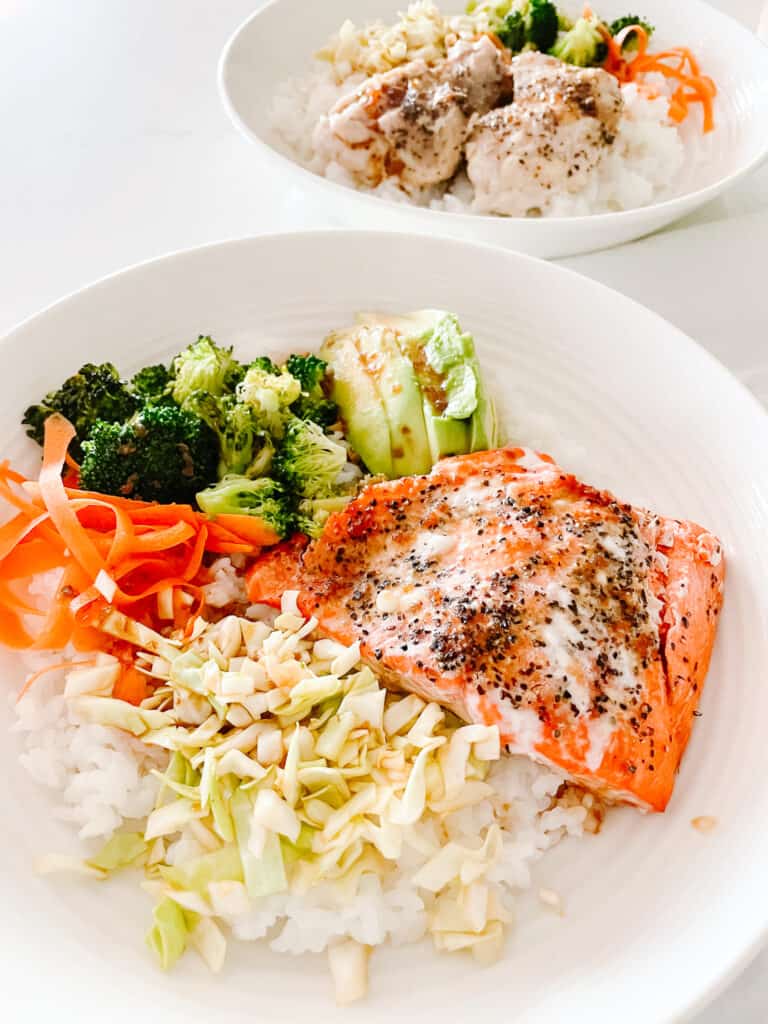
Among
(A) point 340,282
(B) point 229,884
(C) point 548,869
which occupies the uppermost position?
(A) point 340,282

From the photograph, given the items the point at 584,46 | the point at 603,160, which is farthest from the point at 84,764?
the point at 584,46

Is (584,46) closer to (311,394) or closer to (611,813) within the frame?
(311,394)

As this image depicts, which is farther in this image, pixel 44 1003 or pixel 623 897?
pixel 623 897

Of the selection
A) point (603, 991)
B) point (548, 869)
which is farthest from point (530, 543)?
point (603, 991)

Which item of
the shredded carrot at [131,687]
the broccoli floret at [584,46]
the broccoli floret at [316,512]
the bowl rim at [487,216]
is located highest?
the broccoli floret at [584,46]

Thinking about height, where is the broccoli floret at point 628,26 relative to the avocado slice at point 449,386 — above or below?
above

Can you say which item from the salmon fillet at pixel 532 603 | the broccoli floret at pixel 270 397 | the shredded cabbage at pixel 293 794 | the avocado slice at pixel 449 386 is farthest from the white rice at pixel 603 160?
the shredded cabbage at pixel 293 794

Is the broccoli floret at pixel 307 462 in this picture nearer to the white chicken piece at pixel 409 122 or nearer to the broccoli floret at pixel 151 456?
the broccoli floret at pixel 151 456

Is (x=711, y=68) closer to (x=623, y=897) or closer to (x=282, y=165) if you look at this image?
(x=282, y=165)
